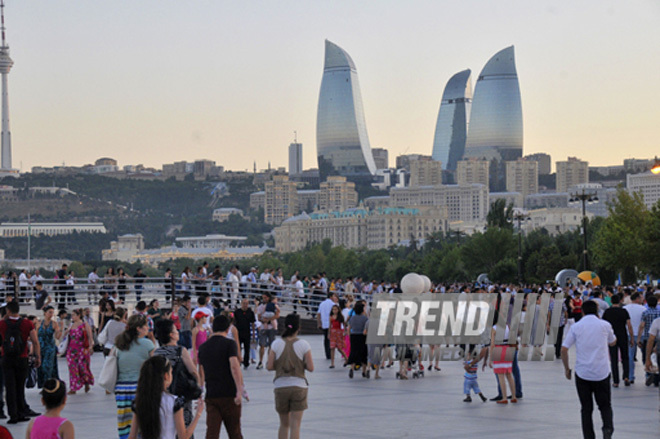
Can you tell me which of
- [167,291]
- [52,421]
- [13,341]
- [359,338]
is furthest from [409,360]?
[167,291]

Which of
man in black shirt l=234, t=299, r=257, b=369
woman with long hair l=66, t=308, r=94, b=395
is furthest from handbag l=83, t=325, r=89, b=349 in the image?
man in black shirt l=234, t=299, r=257, b=369

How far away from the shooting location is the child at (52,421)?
23.2 feet

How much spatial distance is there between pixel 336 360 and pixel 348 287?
1246 cm

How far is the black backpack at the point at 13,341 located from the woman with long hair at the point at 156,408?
5.59m

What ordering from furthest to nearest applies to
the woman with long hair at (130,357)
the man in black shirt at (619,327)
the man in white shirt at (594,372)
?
the man in black shirt at (619,327) → the man in white shirt at (594,372) → the woman with long hair at (130,357)

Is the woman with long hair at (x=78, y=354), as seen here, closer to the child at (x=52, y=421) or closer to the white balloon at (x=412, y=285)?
the child at (x=52, y=421)

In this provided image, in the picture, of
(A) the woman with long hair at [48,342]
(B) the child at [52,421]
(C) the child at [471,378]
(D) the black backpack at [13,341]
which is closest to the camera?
(B) the child at [52,421]

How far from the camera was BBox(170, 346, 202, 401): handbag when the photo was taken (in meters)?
9.12

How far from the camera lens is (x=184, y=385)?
360 inches

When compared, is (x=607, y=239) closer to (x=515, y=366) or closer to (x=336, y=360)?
(x=336, y=360)

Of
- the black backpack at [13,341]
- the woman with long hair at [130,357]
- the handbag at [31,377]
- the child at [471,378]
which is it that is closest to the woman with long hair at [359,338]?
the child at [471,378]

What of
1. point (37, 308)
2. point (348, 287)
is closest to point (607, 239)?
point (348, 287)

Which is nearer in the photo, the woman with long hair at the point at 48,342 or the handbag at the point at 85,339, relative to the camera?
the woman with long hair at the point at 48,342

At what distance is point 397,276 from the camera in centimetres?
9612
